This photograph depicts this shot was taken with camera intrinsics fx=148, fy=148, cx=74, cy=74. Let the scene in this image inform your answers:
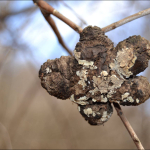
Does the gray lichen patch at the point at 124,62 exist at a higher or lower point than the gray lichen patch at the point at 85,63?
lower

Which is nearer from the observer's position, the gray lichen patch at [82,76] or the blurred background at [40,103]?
the gray lichen patch at [82,76]

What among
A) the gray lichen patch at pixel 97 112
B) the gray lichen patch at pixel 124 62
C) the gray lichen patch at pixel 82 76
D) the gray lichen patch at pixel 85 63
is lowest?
the gray lichen patch at pixel 97 112

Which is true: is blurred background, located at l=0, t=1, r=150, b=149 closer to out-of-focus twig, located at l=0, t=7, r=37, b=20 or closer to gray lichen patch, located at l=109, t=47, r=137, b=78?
out-of-focus twig, located at l=0, t=7, r=37, b=20

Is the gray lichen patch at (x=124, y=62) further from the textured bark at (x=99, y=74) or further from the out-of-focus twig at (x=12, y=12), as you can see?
the out-of-focus twig at (x=12, y=12)

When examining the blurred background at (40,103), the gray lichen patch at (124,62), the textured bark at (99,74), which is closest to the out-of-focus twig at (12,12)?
the blurred background at (40,103)

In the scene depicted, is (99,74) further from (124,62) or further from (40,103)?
(40,103)

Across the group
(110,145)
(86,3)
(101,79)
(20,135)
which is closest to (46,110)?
(20,135)

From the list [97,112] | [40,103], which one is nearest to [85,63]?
[97,112]

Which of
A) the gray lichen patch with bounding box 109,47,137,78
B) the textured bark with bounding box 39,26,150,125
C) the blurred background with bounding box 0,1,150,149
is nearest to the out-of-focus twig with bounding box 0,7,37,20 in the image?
the blurred background with bounding box 0,1,150,149
